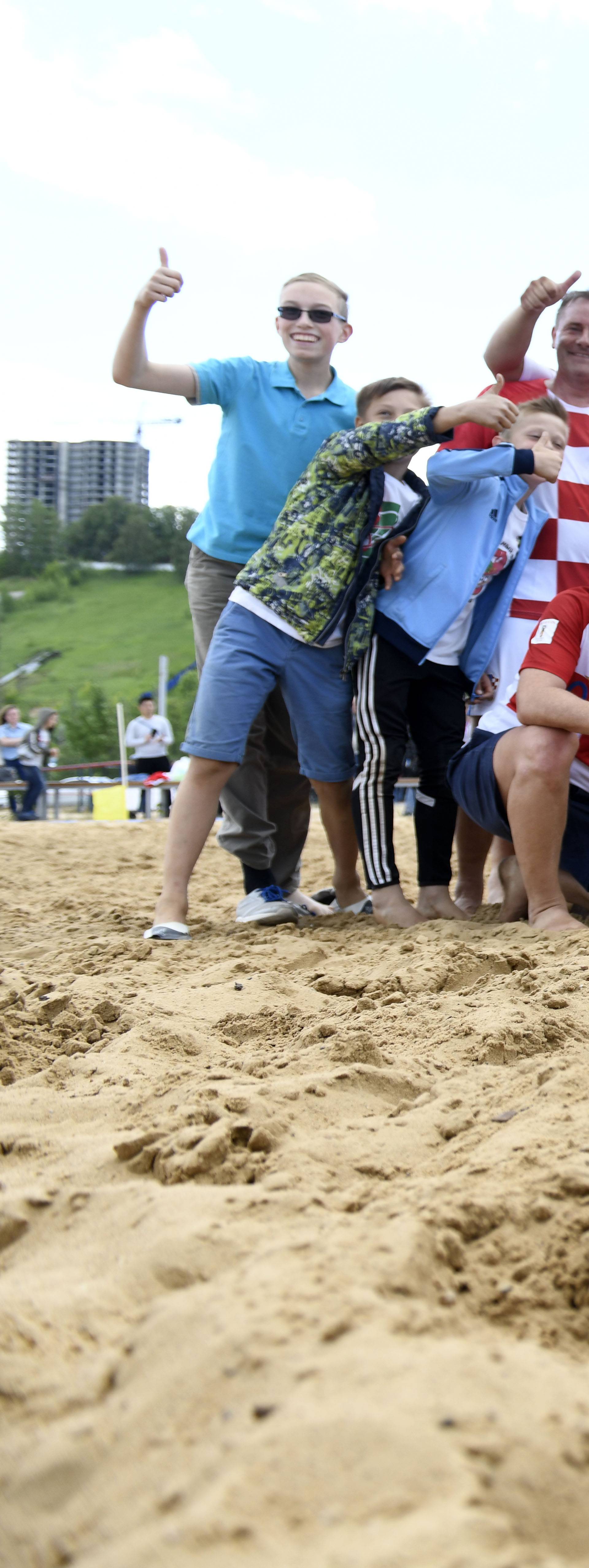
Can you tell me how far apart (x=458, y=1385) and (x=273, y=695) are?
2723 millimetres

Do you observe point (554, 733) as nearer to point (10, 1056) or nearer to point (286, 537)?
point (286, 537)

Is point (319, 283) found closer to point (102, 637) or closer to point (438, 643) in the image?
point (438, 643)

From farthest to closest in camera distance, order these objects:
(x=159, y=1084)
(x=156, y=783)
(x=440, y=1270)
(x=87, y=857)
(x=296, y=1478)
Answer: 1. (x=156, y=783)
2. (x=87, y=857)
3. (x=159, y=1084)
4. (x=440, y=1270)
5. (x=296, y=1478)

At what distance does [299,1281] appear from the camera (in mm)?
943

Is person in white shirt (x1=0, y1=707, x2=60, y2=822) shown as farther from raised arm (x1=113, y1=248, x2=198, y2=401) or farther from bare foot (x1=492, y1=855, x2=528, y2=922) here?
bare foot (x1=492, y1=855, x2=528, y2=922)

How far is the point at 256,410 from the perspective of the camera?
10.4ft

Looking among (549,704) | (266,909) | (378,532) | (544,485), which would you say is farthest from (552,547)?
(266,909)

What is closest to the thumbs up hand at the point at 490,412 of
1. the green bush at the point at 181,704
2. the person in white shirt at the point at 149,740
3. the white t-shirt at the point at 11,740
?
the white t-shirt at the point at 11,740

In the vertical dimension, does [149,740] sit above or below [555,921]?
below

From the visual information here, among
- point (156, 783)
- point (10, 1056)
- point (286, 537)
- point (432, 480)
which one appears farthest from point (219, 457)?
point (156, 783)

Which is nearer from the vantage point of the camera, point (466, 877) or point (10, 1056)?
point (10, 1056)

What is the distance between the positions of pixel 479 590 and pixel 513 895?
32.8 inches

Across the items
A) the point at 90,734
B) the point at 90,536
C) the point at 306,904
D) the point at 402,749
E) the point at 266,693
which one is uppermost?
the point at 90,536

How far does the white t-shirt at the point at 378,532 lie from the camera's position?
2.96 m
